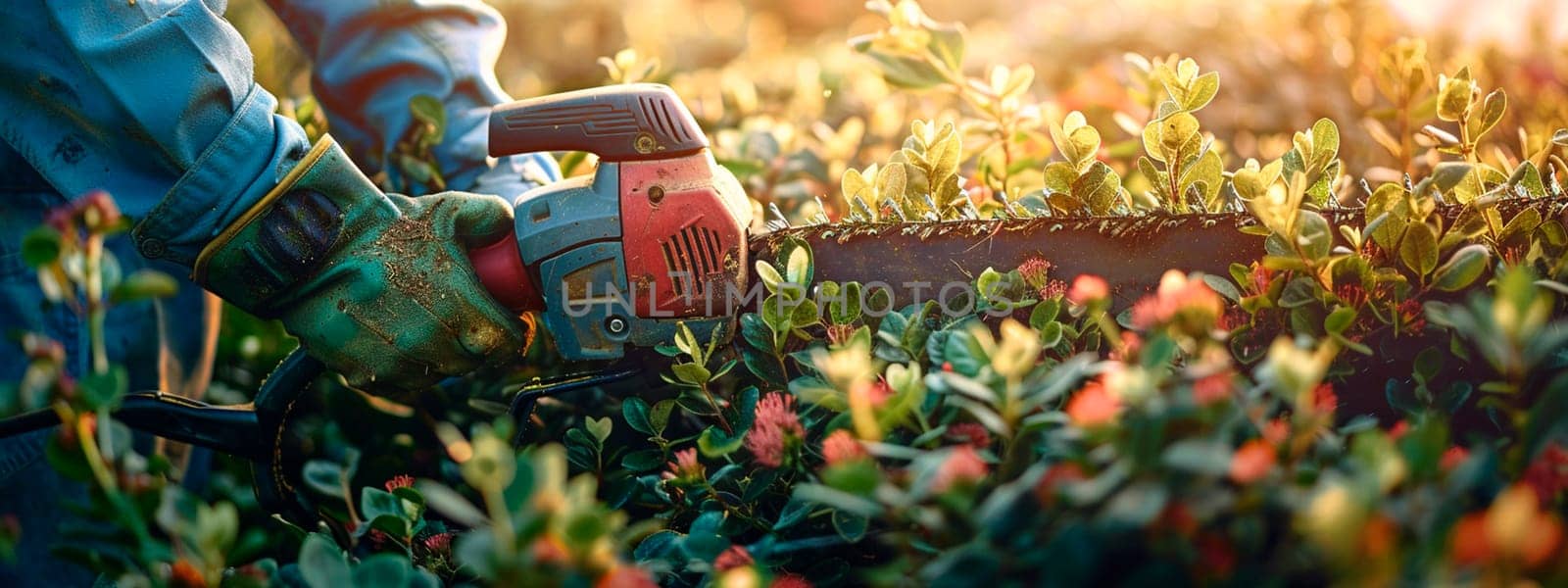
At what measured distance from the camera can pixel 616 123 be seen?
1491mm

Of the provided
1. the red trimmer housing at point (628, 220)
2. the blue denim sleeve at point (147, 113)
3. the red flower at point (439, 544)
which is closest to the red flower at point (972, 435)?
the red trimmer housing at point (628, 220)

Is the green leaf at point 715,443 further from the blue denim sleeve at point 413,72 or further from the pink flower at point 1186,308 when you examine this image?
the blue denim sleeve at point 413,72

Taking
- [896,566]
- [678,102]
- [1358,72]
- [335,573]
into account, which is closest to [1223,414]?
[896,566]

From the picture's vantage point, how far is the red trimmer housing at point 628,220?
4.91 ft

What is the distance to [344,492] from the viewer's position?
4.97 ft

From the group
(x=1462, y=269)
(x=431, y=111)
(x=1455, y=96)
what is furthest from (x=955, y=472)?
(x=431, y=111)

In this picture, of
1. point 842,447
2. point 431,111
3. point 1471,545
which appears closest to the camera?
point 1471,545

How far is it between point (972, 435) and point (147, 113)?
3.62ft

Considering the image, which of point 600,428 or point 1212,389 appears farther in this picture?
point 600,428

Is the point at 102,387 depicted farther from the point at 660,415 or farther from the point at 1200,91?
the point at 1200,91

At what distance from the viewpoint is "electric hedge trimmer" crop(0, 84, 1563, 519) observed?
4.84 ft

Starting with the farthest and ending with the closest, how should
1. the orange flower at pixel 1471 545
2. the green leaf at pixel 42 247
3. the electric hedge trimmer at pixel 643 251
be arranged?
the electric hedge trimmer at pixel 643 251 → the green leaf at pixel 42 247 → the orange flower at pixel 1471 545

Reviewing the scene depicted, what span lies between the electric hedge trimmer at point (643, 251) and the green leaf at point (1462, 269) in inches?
12.9

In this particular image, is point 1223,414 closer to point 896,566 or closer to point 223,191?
point 896,566
